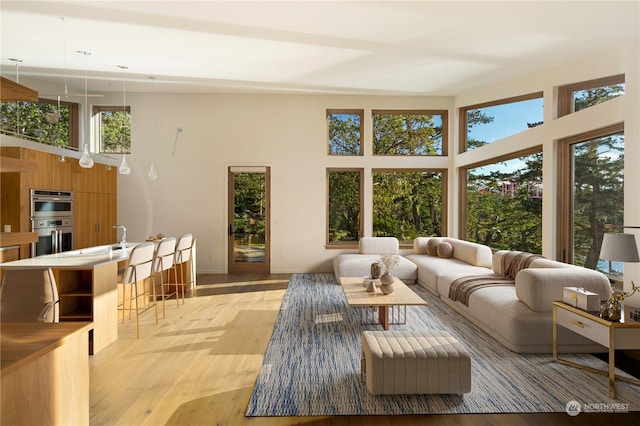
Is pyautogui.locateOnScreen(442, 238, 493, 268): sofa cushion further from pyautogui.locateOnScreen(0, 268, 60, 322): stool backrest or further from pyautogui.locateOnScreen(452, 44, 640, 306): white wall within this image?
pyautogui.locateOnScreen(0, 268, 60, 322): stool backrest

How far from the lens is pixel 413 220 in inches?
311

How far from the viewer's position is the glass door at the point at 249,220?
7.70 meters

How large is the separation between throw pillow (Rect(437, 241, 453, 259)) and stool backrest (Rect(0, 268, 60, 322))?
19.1 feet

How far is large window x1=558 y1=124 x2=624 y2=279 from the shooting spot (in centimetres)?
436

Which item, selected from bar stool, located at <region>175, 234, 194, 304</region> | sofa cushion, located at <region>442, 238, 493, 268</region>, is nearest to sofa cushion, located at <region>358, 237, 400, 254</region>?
sofa cushion, located at <region>442, 238, 493, 268</region>

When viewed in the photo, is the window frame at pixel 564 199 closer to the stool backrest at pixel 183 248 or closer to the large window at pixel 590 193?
the large window at pixel 590 193

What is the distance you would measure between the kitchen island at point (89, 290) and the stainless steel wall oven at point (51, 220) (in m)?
1.65

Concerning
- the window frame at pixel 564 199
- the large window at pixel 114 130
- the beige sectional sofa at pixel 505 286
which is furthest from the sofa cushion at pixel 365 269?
the large window at pixel 114 130

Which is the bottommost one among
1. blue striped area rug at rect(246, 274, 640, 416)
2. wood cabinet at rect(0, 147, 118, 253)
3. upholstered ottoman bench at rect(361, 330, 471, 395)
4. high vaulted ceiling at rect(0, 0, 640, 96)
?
blue striped area rug at rect(246, 274, 640, 416)

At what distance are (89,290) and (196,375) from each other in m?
1.69

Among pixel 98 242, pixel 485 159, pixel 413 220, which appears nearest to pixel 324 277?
pixel 413 220

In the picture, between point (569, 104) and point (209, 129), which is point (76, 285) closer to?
point (209, 129)

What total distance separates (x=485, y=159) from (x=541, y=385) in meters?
4.81

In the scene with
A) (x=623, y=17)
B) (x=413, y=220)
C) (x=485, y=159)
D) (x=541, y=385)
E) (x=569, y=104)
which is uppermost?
(x=623, y=17)
